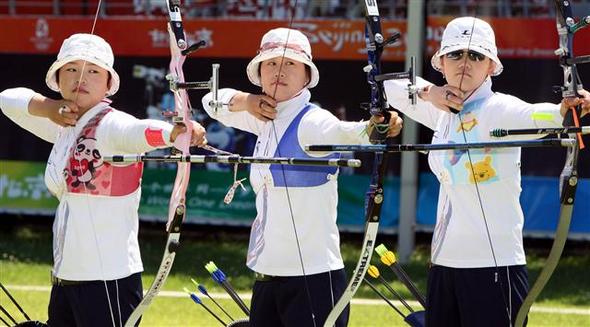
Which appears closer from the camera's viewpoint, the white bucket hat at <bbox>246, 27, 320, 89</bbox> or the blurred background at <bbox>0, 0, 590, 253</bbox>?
the white bucket hat at <bbox>246, 27, 320, 89</bbox>

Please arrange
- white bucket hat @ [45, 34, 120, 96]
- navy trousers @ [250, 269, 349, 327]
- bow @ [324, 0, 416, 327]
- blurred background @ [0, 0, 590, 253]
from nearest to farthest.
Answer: bow @ [324, 0, 416, 327] < navy trousers @ [250, 269, 349, 327] < white bucket hat @ [45, 34, 120, 96] < blurred background @ [0, 0, 590, 253]

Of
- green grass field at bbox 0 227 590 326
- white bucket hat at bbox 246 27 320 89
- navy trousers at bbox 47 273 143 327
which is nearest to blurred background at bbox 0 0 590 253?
green grass field at bbox 0 227 590 326

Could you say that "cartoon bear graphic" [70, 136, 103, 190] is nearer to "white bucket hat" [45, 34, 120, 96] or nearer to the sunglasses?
"white bucket hat" [45, 34, 120, 96]

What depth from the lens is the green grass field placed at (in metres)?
9.23

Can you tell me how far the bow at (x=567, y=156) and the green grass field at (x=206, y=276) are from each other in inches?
169

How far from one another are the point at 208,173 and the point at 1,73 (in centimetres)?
212

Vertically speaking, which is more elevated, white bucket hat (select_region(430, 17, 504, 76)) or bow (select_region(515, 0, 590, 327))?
white bucket hat (select_region(430, 17, 504, 76))

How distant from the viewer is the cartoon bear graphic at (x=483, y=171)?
4.89 metres

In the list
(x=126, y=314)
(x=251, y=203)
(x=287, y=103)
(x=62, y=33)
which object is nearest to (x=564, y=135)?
(x=287, y=103)

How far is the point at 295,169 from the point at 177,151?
0.46 metres

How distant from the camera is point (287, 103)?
5.14 meters

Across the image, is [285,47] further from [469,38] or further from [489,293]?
[489,293]

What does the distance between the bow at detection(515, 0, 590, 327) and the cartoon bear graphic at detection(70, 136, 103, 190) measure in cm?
168

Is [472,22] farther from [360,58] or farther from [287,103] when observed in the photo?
[360,58]
